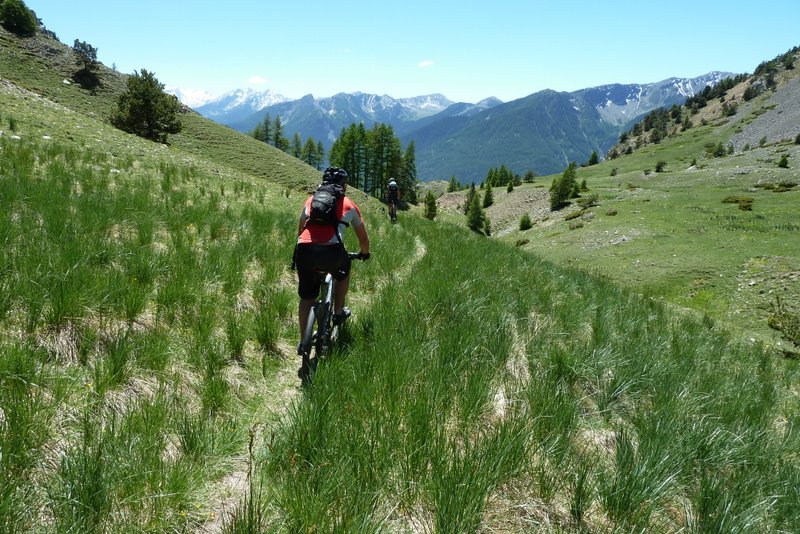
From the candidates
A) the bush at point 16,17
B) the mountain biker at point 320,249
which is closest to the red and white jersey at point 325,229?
A: the mountain biker at point 320,249

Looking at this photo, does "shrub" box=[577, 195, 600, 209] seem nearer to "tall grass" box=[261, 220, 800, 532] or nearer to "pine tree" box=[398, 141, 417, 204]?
"pine tree" box=[398, 141, 417, 204]

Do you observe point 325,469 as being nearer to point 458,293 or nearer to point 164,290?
point 164,290

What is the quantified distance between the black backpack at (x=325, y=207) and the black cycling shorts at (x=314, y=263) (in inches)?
11.2

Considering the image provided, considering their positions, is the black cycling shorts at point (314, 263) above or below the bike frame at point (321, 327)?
above

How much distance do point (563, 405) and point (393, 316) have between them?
→ 7.50ft

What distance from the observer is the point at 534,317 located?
6035 mm

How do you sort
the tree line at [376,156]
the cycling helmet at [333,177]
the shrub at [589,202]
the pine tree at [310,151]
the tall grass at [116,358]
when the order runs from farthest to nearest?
the pine tree at [310,151]
the tree line at [376,156]
the shrub at [589,202]
the cycling helmet at [333,177]
the tall grass at [116,358]

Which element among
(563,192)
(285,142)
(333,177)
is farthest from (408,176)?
(333,177)

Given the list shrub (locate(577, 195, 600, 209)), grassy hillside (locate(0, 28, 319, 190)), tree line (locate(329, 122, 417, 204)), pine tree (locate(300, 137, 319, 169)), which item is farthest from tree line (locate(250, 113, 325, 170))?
shrub (locate(577, 195, 600, 209))

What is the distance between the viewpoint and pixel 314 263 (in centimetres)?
→ 442

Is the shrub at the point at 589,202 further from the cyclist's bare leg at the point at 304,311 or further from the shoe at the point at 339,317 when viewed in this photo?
the cyclist's bare leg at the point at 304,311

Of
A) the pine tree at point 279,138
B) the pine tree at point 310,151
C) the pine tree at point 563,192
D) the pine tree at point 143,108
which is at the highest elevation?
the pine tree at point 279,138

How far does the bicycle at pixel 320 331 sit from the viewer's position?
4188 mm

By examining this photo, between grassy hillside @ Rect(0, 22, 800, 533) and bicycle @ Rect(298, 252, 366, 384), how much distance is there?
0.73 ft
